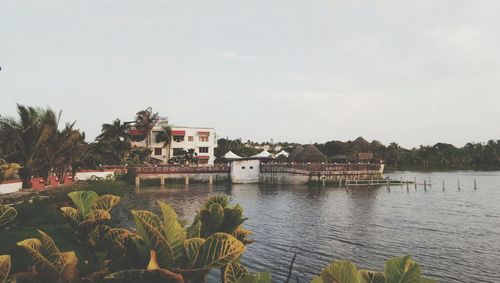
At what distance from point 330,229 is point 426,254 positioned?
7088 mm

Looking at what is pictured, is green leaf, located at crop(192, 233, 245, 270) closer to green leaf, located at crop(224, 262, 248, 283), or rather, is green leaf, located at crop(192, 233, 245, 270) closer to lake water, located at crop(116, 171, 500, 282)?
green leaf, located at crop(224, 262, 248, 283)

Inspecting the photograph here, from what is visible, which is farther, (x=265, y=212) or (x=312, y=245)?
(x=265, y=212)

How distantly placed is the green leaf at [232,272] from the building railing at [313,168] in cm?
5376

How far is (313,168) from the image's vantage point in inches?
2181

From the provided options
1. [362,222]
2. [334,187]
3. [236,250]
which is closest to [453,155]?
[334,187]

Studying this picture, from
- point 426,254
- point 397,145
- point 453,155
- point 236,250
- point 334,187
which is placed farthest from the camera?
point 397,145

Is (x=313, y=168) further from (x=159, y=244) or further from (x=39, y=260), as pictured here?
(x=39, y=260)

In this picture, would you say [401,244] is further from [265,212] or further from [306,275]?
[265,212]

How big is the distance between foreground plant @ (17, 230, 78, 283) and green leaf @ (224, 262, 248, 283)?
0.73m

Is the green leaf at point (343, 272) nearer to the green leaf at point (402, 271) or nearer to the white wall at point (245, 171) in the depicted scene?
the green leaf at point (402, 271)

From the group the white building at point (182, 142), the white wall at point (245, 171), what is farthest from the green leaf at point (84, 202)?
the white building at point (182, 142)

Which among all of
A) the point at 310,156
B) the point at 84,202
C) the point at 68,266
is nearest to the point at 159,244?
the point at 68,266

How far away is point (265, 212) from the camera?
3152cm

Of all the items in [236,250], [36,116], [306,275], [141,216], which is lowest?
[306,275]
